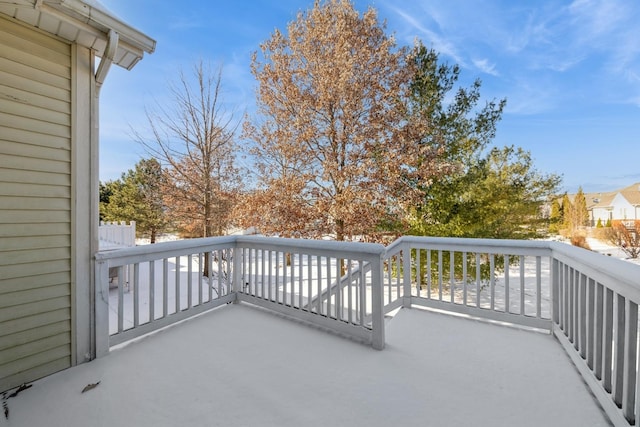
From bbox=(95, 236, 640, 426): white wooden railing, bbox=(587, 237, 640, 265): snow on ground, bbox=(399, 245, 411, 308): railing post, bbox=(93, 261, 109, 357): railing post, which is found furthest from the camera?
bbox=(587, 237, 640, 265): snow on ground

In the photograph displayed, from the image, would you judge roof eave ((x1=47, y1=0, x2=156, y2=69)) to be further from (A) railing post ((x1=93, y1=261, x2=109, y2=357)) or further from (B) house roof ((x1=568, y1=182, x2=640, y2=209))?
(B) house roof ((x1=568, y1=182, x2=640, y2=209))

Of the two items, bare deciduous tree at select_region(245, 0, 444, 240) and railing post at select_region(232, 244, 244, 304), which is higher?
bare deciduous tree at select_region(245, 0, 444, 240)

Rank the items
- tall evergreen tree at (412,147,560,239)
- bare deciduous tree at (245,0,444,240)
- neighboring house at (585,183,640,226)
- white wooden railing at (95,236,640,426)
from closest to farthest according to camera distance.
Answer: white wooden railing at (95,236,640,426)
bare deciduous tree at (245,0,444,240)
tall evergreen tree at (412,147,560,239)
neighboring house at (585,183,640,226)

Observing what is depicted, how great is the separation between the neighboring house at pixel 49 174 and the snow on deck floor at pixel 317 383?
336 mm

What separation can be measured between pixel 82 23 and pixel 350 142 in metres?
5.21

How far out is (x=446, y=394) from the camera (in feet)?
5.88

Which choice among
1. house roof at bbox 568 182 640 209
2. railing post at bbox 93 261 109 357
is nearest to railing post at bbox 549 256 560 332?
railing post at bbox 93 261 109 357

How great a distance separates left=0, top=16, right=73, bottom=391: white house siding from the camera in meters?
1.87

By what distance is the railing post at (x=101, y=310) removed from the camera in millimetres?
2262

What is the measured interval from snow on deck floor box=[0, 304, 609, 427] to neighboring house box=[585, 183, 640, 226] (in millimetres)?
18517

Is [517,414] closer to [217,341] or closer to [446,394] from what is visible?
[446,394]

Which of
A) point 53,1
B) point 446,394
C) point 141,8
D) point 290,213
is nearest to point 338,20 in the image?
point 141,8

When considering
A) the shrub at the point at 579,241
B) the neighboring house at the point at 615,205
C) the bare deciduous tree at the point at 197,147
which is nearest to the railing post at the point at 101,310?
the bare deciduous tree at the point at 197,147

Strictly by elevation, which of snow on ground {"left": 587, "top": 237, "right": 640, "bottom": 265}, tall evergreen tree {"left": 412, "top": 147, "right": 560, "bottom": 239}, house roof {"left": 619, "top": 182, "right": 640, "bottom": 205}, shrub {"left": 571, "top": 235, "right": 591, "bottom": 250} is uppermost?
house roof {"left": 619, "top": 182, "right": 640, "bottom": 205}
